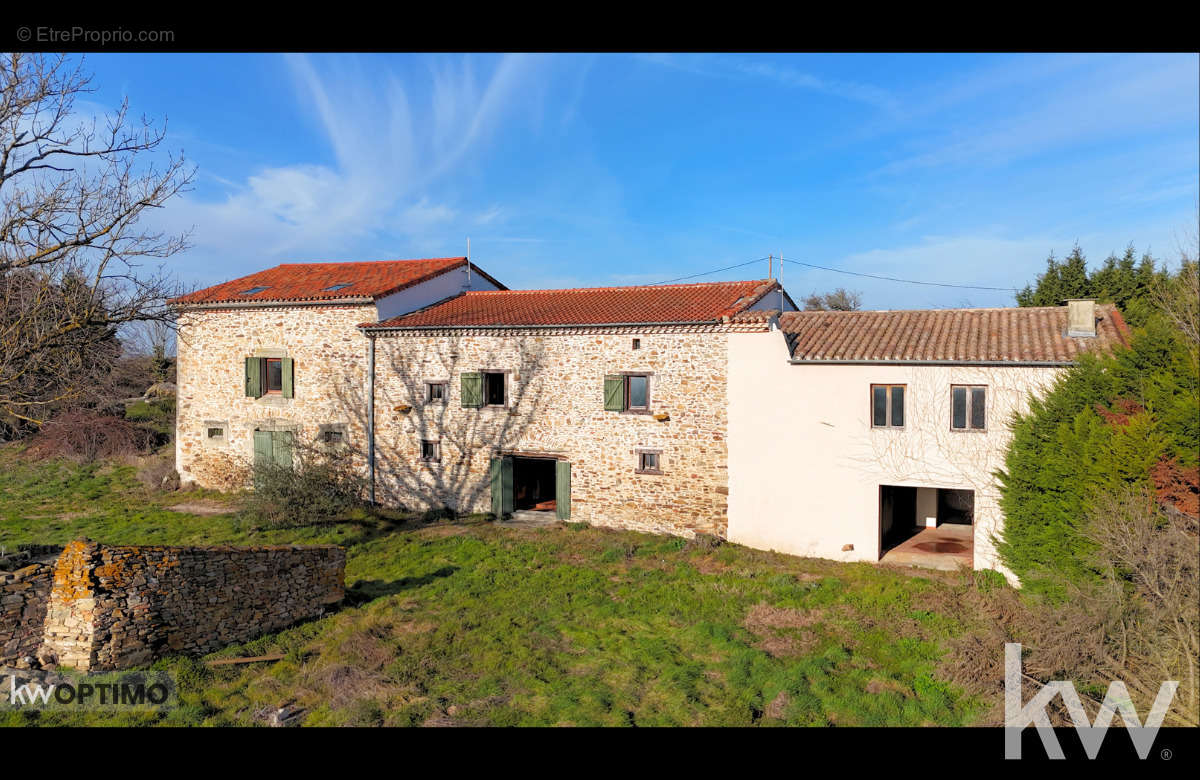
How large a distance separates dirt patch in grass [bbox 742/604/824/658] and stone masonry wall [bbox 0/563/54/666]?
9276 mm

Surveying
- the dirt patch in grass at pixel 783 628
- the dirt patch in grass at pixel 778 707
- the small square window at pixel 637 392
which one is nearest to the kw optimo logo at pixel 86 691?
the dirt patch in grass at pixel 778 707

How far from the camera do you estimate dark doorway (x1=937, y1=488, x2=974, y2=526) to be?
15758 millimetres

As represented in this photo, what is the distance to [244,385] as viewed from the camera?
59.5 feet

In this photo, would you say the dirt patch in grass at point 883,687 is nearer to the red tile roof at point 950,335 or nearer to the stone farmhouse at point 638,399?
the stone farmhouse at point 638,399

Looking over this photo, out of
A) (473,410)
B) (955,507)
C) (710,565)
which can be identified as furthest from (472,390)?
(955,507)

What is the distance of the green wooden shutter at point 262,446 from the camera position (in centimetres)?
1770

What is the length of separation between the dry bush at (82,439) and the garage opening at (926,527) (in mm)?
24875

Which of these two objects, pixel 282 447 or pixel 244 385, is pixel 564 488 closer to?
pixel 282 447

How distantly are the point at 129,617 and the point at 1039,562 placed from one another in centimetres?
1271
